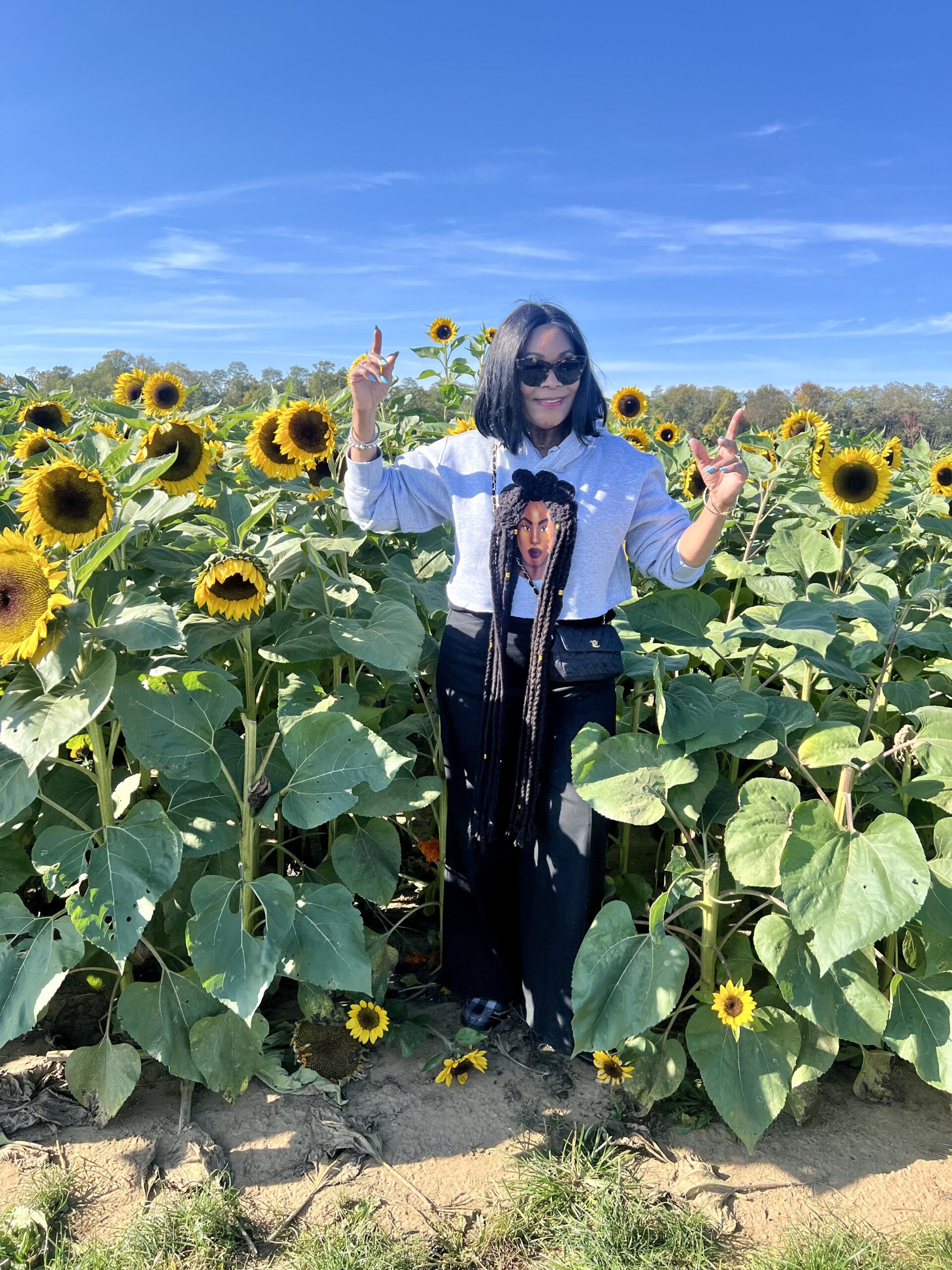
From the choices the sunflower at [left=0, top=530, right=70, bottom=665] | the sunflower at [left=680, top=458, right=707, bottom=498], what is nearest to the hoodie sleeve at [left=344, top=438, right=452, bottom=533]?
the sunflower at [left=0, top=530, right=70, bottom=665]

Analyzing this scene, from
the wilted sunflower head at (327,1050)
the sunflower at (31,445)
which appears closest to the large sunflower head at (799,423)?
the sunflower at (31,445)

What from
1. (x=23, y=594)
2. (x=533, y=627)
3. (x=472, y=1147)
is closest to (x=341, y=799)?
(x=533, y=627)

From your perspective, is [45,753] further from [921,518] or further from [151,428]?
[921,518]

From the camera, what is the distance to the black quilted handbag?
2.43 meters

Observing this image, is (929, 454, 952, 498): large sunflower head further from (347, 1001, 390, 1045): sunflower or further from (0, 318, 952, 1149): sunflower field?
(347, 1001, 390, 1045): sunflower

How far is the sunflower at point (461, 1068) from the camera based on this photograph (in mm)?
2492

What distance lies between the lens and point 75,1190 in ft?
7.20

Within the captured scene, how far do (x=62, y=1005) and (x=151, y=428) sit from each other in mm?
1612

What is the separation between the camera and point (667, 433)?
643 cm

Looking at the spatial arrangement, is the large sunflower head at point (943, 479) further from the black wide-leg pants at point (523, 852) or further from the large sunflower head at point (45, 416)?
the large sunflower head at point (45, 416)

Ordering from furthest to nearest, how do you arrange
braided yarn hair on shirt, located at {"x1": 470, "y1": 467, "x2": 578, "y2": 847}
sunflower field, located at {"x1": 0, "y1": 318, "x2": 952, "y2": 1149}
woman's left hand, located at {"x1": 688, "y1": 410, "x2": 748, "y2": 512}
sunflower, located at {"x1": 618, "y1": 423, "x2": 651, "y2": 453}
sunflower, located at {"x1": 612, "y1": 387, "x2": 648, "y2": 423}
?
1. sunflower, located at {"x1": 612, "y1": 387, "x2": 648, "y2": 423}
2. sunflower, located at {"x1": 618, "y1": 423, "x2": 651, "y2": 453}
3. braided yarn hair on shirt, located at {"x1": 470, "y1": 467, "x2": 578, "y2": 847}
4. woman's left hand, located at {"x1": 688, "y1": 410, "x2": 748, "y2": 512}
5. sunflower field, located at {"x1": 0, "y1": 318, "x2": 952, "y2": 1149}

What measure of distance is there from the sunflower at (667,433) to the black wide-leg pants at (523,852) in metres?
4.05

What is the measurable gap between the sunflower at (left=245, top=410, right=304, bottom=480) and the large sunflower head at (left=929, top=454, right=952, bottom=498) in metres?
2.87

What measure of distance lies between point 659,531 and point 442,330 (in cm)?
380
